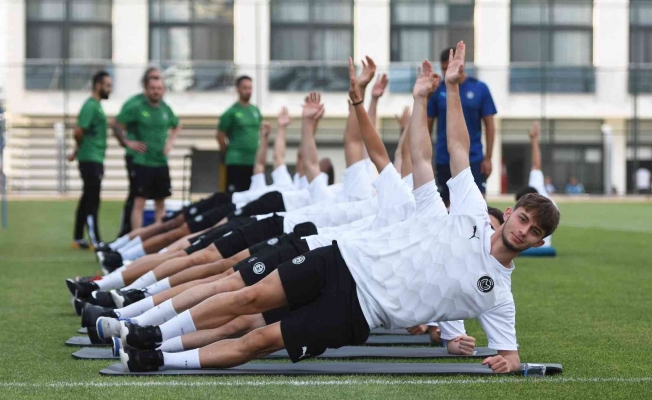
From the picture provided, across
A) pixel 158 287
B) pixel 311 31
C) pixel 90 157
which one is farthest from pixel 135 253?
pixel 311 31

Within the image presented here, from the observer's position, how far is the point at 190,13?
3509 centimetres

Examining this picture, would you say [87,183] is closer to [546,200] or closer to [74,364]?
[74,364]

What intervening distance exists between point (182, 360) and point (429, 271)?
1229 millimetres

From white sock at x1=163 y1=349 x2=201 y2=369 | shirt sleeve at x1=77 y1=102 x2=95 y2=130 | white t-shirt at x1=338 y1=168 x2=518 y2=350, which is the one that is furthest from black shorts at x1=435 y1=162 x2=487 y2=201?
shirt sleeve at x1=77 y1=102 x2=95 y2=130

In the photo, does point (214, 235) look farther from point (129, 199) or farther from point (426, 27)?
point (426, 27)

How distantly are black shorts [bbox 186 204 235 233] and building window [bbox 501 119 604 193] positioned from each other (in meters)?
26.3

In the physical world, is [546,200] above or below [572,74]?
below

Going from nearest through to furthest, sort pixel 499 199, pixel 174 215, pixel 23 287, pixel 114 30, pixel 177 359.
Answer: pixel 177 359
pixel 23 287
pixel 174 215
pixel 499 199
pixel 114 30

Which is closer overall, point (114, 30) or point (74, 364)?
point (74, 364)

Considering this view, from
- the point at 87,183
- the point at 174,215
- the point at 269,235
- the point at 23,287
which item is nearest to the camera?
the point at 269,235

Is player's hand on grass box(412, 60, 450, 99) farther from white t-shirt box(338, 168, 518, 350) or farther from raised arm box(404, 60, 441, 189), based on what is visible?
white t-shirt box(338, 168, 518, 350)

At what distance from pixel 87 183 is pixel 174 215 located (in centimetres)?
241

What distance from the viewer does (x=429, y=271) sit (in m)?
4.71

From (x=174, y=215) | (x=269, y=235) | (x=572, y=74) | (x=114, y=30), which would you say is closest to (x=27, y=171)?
(x=114, y=30)
